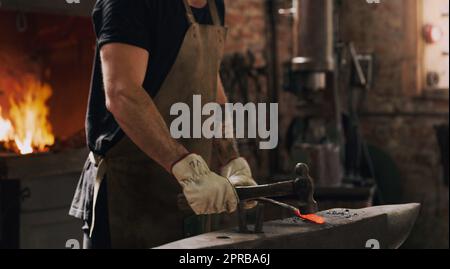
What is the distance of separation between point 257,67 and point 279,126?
0.61 metres

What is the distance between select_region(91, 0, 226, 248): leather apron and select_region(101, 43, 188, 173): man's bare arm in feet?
0.70

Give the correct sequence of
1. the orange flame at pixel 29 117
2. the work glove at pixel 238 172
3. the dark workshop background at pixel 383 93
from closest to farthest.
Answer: the work glove at pixel 238 172 → the orange flame at pixel 29 117 → the dark workshop background at pixel 383 93

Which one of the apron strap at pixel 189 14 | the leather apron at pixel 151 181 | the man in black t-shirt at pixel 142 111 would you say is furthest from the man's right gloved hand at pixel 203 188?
the apron strap at pixel 189 14

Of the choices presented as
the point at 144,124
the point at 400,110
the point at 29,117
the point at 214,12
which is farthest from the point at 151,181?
the point at 400,110

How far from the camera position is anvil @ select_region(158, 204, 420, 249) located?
6.28 ft

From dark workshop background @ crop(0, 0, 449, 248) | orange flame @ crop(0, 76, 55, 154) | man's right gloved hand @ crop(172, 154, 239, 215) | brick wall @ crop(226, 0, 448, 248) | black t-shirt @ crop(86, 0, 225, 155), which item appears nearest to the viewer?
man's right gloved hand @ crop(172, 154, 239, 215)

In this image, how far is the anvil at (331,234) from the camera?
191cm

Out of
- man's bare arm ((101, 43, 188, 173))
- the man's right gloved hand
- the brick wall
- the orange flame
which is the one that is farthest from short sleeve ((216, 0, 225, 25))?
the brick wall

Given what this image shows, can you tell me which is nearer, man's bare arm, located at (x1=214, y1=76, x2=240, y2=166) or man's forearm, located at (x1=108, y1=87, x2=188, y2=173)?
man's forearm, located at (x1=108, y1=87, x2=188, y2=173)

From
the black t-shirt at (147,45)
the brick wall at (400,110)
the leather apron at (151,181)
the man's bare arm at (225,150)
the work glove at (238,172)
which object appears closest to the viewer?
the black t-shirt at (147,45)

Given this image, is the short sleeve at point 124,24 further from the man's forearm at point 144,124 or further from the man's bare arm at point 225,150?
the man's bare arm at point 225,150

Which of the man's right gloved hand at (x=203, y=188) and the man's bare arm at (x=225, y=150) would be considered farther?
the man's bare arm at (x=225, y=150)

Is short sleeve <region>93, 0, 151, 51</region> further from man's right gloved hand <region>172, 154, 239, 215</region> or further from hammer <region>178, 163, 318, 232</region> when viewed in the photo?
hammer <region>178, 163, 318, 232</region>

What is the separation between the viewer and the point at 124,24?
85.0 inches
